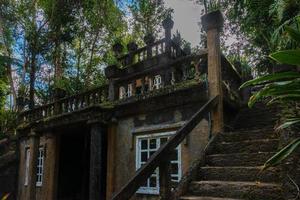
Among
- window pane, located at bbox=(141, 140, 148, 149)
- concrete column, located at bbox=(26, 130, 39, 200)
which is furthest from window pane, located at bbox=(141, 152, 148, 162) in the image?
concrete column, located at bbox=(26, 130, 39, 200)

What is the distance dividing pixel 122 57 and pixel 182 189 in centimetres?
1209

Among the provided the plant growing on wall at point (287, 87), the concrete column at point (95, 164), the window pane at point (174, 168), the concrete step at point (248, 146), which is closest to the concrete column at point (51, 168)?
the concrete column at point (95, 164)

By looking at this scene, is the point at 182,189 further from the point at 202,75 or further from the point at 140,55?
the point at 140,55

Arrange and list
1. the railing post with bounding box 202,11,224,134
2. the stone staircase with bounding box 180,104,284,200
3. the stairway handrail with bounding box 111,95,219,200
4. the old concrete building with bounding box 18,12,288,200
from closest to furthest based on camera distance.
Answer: the stairway handrail with bounding box 111,95,219,200, the stone staircase with bounding box 180,104,284,200, the old concrete building with bounding box 18,12,288,200, the railing post with bounding box 202,11,224,134

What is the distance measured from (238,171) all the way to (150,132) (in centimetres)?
409

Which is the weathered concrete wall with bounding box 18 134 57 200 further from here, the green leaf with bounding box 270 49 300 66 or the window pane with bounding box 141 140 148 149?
the green leaf with bounding box 270 49 300 66

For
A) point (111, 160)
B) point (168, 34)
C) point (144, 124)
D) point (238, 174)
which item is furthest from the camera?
point (168, 34)

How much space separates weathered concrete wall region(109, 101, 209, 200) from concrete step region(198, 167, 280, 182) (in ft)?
6.30

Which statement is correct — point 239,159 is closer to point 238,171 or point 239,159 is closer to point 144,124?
point 238,171

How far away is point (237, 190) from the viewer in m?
4.35

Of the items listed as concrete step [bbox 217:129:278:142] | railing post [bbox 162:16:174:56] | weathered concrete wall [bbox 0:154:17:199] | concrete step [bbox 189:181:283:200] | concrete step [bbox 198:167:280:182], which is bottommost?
weathered concrete wall [bbox 0:154:17:199]

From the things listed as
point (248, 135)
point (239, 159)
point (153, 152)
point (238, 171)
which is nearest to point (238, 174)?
point (238, 171)

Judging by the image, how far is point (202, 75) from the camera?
7273 mm

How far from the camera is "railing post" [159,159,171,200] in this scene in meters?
4.50
